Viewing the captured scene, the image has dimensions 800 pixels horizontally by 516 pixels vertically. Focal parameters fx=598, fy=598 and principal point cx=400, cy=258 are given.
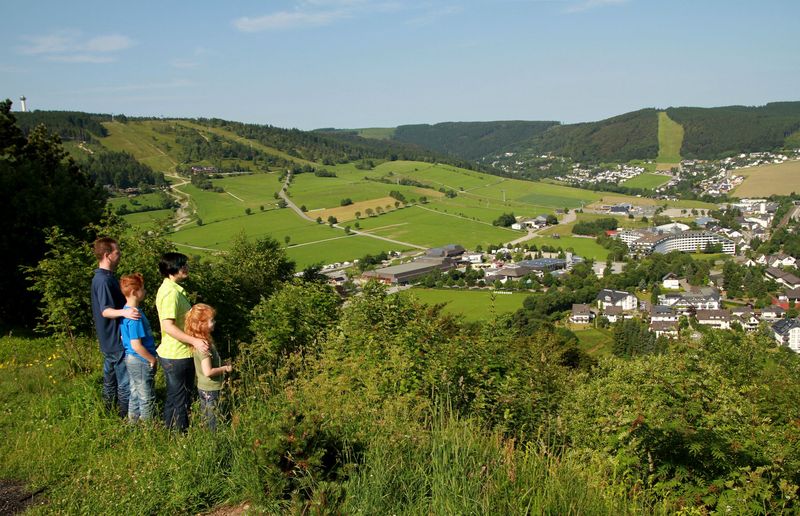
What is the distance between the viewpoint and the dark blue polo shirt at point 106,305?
228 inches

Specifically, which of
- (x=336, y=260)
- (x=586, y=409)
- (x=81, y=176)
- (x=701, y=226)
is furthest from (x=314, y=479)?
(x=701, y=226)

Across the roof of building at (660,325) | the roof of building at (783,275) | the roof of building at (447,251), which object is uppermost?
the roof of building at (447,251)

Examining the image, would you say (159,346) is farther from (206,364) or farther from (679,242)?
(679,242)

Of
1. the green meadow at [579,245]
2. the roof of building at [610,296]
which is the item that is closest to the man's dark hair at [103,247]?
the roof of building at [610,296]

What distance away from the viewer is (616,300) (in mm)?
50031

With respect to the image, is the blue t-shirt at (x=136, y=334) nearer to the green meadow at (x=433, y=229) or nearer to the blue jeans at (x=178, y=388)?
the blue jeans at (x=178, y=388)

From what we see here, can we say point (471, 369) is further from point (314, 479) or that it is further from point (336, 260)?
point (336, 260)

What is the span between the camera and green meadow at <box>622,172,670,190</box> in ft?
474

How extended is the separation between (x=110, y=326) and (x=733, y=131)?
207560 millimetres

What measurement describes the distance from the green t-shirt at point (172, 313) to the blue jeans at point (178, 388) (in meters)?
0.06

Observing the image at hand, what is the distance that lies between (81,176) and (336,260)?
117 ft

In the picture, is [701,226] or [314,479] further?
[701,226]

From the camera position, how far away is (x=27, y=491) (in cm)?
429

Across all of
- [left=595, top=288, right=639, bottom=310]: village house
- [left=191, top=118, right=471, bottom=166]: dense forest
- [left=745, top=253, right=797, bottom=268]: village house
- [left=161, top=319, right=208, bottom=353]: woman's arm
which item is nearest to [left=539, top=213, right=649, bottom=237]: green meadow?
[left=745, top=253, right=797, bottom=268]: village house
